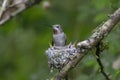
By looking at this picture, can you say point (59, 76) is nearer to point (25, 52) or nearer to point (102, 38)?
point (102, 38)

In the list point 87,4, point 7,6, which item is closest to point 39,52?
point 87,4

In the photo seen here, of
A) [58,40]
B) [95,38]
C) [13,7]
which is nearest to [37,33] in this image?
[13,7]

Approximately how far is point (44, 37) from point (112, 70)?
14.2 feet

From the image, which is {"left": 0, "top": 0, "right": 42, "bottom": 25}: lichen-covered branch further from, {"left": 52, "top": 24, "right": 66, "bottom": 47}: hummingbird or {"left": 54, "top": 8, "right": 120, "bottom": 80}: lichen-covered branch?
{"left": 54, "top": 8, "right": 120, "bottom": 80}: lichen-covered branch

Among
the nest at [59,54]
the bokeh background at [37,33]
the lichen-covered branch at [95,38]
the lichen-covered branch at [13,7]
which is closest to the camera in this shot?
the lichen-covered branch at [95,38]

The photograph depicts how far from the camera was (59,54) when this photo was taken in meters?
6.27

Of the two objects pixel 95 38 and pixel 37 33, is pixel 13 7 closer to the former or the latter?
pixel 95 38

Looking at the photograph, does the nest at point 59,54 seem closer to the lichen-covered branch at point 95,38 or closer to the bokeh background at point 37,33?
the lichen-covered branch at point 95,38

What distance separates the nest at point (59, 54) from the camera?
18.9ft

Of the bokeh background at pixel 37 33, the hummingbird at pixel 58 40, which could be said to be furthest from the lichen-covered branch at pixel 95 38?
the bokeh background at pixel 37 33

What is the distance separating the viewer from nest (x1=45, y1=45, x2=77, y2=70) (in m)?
5.76

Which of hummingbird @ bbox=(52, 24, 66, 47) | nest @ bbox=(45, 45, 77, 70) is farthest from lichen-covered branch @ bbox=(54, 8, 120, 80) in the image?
hummingbird @ bbox=(52, 24, 66, 47)

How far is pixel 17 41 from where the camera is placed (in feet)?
43.3

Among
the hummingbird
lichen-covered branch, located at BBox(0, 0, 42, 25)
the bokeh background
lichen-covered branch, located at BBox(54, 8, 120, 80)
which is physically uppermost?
lichen-covered branch, located at BBox(54, 8, 120, 80)
